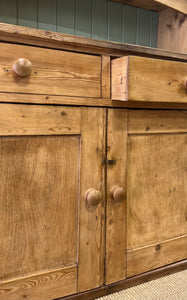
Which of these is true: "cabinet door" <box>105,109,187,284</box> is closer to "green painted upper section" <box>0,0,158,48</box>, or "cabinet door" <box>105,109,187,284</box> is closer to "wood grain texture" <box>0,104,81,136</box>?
"wood grain texture" <box>0,104,81,136</box>

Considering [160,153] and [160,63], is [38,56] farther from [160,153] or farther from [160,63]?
[160,153]

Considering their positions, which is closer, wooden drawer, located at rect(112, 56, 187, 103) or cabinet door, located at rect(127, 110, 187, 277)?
wooden drawer, located at rect(112, 56, 187, 103)

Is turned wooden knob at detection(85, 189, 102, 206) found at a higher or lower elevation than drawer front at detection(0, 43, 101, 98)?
lower

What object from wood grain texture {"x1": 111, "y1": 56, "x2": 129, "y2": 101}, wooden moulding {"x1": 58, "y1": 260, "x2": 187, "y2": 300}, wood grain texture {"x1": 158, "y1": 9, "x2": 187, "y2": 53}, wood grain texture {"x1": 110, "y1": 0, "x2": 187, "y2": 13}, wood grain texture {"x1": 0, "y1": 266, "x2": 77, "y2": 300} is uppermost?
wood grain texture {"x1": 110, "y1": 0, "x2": 187, "y2": 13}

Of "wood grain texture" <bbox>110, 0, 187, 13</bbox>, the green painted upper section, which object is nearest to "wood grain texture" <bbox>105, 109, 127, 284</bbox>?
the green painted upper section

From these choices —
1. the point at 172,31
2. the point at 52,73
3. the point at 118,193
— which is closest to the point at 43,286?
the point at 118,193

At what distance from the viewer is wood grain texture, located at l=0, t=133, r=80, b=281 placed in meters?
0.84

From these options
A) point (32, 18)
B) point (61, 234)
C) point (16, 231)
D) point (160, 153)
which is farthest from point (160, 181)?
point (32, 18)

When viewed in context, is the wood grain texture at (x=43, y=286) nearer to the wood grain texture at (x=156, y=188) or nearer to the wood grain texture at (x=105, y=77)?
the wood grain texture at (x=156, y=188)

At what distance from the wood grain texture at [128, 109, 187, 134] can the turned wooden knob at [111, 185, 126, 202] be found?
0.19 metres

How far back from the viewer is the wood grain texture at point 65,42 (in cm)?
79

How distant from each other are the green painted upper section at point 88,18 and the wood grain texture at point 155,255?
0.96 meters

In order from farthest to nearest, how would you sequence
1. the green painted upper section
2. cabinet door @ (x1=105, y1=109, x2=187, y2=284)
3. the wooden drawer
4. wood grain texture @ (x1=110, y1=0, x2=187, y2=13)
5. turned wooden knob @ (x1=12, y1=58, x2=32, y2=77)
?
wood grain texture @ (x1=110, y1=0, x2=187, y2=13), the green painted upper section, cabinet door @ (x1=105, y1=109, x2=187, y2=284), the wooden drawer, turned wooden knob @ (x1=12, y1=58, x2=32, y2=77)

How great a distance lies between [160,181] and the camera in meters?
1.12
